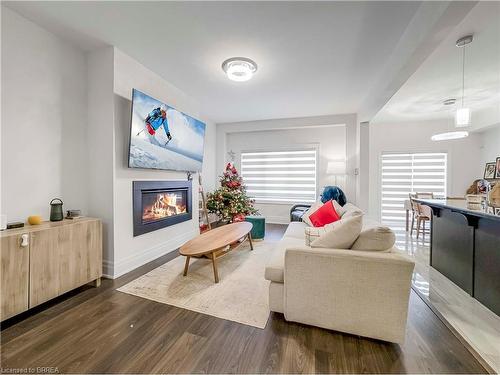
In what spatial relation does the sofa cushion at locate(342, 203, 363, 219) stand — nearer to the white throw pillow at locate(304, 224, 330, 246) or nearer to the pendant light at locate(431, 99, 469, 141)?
the white throw pillow at locate(304, 224, 330, 246)

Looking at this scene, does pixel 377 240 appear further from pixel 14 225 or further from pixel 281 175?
Result: pixel 281 175

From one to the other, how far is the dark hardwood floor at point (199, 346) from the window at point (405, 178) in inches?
158

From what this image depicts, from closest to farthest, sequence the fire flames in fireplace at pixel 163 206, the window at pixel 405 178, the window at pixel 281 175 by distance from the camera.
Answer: the fire flames in fireplace at pixel 163 206, the window at pixel 405 178, the window at pixel 281 175

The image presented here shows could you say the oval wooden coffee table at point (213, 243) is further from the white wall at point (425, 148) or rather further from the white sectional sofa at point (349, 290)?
the white wall at point (425, 148)

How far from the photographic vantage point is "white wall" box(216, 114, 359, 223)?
15.8 feet

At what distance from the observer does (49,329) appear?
1.71m

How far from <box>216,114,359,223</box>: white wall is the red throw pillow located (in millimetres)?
1950

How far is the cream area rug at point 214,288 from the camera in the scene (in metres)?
1.96

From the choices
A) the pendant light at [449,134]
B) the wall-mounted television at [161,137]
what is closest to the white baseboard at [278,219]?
the wall-mounted television at [161,137]

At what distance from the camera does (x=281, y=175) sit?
18.8 ft

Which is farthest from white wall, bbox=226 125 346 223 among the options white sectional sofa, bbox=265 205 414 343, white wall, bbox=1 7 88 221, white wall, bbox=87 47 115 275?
white sectional sofa, bbox=265 205 414 343

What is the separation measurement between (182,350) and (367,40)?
3.30 meters

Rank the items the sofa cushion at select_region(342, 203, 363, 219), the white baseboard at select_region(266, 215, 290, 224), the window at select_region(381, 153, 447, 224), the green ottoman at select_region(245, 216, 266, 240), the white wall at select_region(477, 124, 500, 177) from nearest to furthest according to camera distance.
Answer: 1. the sofa cushion at select_region(342, 203, 363, 219)
2. the green ottoman at select_region(245, 216, 266, 240)
3. the white wall at select_region(477, 124, 500, 177)
4. the window at select_region(381, 153, 447, 224)
5. the white baseboard at select_region(266, 215, 290, 224)

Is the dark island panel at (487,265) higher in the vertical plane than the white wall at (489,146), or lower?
lower
